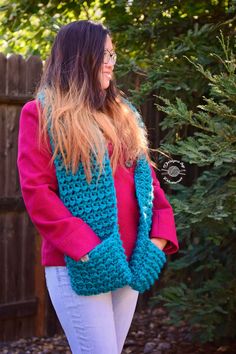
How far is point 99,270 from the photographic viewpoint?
7.88 feet

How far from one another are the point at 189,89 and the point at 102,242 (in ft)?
7.20

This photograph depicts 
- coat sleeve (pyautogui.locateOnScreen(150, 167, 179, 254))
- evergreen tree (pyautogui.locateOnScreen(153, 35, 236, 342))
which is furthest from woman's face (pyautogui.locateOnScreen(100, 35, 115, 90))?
evergreen tree (pyautogui.locateOnScreen(153, 35, 236, 342))

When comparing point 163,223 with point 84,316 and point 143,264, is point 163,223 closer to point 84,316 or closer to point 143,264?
point 143,264

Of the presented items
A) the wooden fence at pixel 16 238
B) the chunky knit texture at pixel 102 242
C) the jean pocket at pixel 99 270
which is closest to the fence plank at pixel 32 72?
the wooden fence at pixel 16 238

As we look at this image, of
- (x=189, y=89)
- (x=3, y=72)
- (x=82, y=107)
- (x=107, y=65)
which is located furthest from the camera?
(x=3, y=72)

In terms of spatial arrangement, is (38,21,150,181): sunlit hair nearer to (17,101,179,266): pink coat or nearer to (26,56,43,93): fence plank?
(17,101,179,266): pink coat

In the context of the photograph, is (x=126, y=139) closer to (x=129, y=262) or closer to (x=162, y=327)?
(x=129, y=262)

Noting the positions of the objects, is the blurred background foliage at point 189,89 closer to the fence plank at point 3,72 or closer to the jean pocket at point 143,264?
the fence plank at point 3,72

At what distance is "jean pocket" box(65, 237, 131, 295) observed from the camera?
2383 mm

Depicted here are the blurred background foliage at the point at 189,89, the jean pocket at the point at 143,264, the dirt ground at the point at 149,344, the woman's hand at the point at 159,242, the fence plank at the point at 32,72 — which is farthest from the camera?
the fence plank at the point at 32,72

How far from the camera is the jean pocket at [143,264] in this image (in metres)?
2.53

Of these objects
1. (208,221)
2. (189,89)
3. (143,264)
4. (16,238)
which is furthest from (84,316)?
(16,238)

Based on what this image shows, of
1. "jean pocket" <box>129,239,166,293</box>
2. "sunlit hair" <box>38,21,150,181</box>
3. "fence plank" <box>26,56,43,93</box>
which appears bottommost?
"jean pocket" <box>129,239,166,293</box>

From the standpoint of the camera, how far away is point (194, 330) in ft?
15.6
